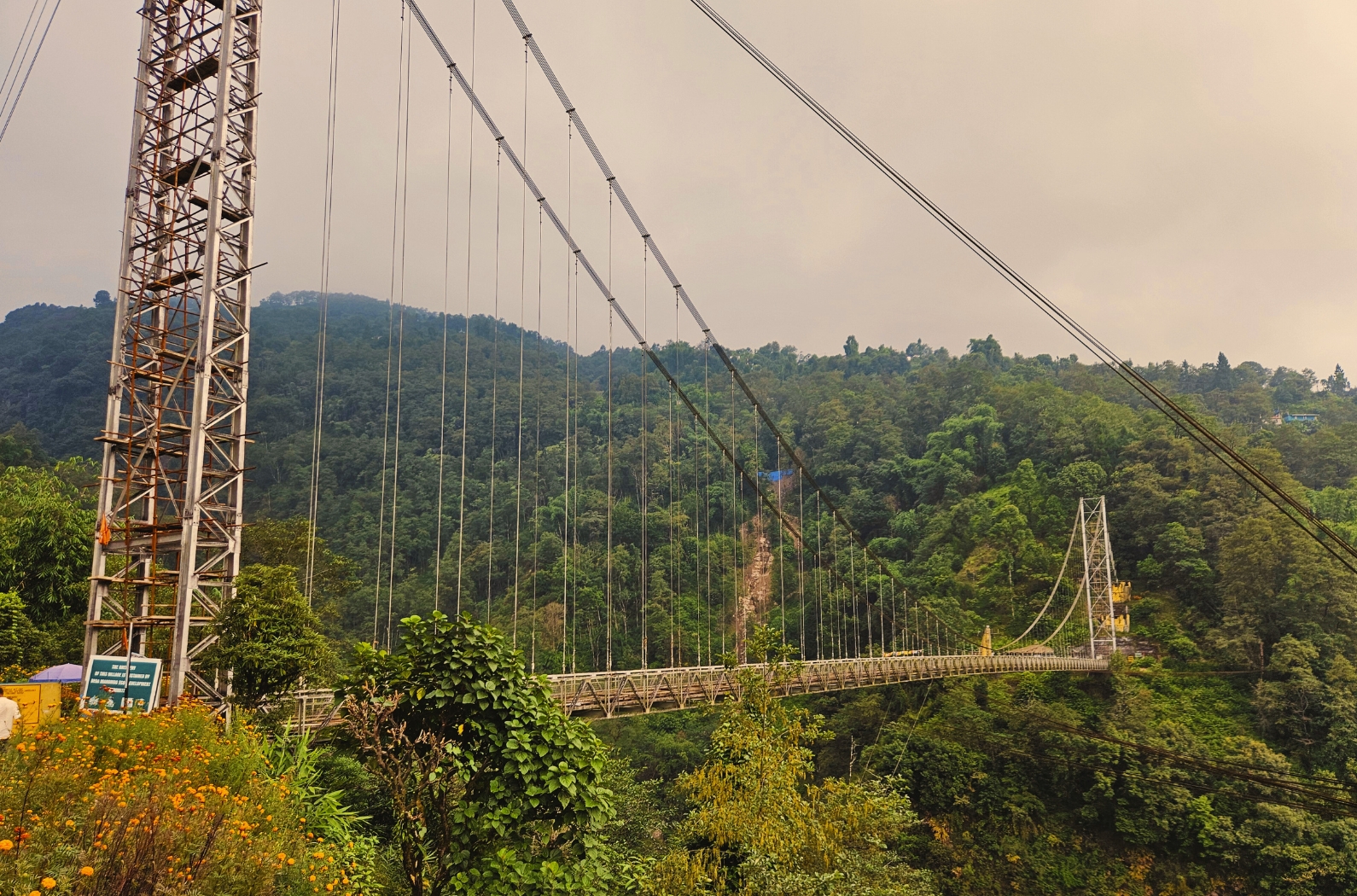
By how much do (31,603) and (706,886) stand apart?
12693mm

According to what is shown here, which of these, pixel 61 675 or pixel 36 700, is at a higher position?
pixel 36 700

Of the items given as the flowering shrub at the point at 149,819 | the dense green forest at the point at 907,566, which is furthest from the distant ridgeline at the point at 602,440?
the flowering shrub at the point at 149,819

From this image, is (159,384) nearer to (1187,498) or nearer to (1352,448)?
(1187,498)

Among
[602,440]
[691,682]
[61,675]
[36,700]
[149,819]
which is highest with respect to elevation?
[602,440]

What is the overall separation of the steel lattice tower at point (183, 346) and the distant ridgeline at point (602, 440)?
15.8 m

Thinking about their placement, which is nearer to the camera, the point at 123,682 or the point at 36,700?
the point at 36,700

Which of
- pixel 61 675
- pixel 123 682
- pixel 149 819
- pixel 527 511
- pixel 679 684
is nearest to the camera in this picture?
pixel 149 819

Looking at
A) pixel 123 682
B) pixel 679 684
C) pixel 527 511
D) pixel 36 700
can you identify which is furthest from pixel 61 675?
pixel 527 511

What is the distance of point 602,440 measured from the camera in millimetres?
39312

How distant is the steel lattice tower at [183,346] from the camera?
9.16m

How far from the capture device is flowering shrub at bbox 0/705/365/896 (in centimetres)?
288

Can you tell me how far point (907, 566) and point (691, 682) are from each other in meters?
25.9

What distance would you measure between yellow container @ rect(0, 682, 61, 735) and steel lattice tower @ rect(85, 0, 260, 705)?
5.14 ft

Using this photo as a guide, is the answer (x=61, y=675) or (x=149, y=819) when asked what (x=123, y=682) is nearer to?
(x=61, y=675)
